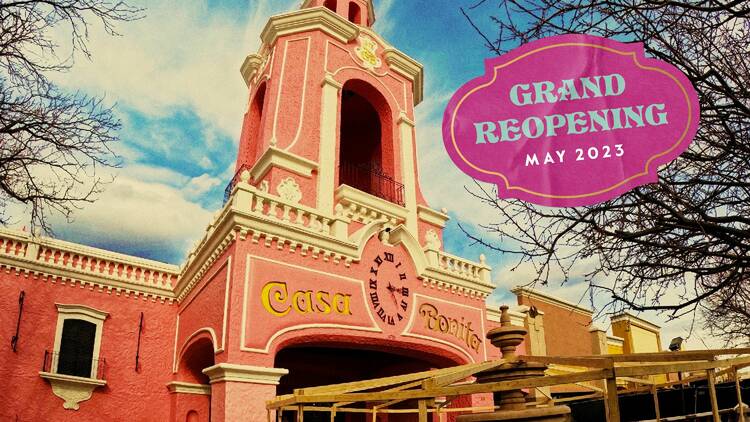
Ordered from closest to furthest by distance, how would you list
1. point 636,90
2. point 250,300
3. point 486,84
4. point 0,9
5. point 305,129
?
point 636,90, point 486,84, point 0,9, point 250,300, point 305,129

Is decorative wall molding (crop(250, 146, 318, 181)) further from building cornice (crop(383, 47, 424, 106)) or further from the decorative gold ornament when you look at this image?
building cornice (crop(383, 47, 424, 106))

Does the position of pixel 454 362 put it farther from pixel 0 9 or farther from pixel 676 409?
pixel 0 9

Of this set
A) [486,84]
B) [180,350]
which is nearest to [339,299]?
[180,350]

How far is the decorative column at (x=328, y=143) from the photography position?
45.4 ft

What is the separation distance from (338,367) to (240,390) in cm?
660

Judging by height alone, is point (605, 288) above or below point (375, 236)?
below

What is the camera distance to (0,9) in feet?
21.3

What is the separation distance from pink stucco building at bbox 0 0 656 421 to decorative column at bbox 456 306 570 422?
6827 millimetres

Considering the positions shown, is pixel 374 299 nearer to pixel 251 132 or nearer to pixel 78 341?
pixel 78 341

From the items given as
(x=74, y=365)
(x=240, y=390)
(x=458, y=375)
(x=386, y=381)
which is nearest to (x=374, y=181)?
(x=240, y=390)

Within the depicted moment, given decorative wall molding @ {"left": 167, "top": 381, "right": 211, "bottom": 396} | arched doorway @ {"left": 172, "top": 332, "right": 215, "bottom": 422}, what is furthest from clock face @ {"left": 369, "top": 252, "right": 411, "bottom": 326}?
decorative wall molding @ {"left": 167, "top": 381, "right": 211, "bottom": 396}

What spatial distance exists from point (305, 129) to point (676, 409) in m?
11.1

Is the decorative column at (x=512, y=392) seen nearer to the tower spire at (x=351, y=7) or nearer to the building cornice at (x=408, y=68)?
the building cornice at (x=408, y=68)

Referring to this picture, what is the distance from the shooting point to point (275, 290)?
10.5 m
